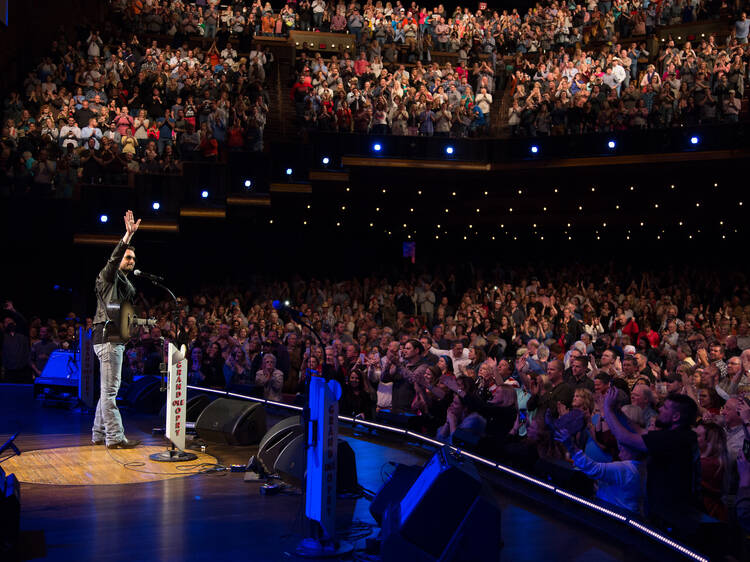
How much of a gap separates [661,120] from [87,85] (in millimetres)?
9990

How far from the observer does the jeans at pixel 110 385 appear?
683cm

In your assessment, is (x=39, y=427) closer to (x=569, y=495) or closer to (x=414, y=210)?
(x=569, y=495)

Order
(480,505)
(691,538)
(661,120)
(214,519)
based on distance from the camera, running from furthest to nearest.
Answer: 1. (661,120)
2. (214,519)
3. (691,538)
4. (480,505)

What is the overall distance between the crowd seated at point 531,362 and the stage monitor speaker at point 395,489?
78cm

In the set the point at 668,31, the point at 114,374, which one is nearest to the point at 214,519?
the point at 114,374

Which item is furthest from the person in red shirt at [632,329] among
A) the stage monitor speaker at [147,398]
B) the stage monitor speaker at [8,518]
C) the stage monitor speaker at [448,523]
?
the stage monitor speaker at [8,518]

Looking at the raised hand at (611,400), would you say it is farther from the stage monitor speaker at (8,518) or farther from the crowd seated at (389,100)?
the crowd seated at (389,100)

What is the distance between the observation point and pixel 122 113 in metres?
14.0

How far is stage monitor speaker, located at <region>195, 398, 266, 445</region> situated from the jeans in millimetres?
722

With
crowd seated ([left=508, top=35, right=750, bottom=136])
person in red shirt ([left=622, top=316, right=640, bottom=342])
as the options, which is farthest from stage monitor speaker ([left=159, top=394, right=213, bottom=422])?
crowd seated ([left=508, top=35, right=750, bottom=136])

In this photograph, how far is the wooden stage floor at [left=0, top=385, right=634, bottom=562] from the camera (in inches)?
172

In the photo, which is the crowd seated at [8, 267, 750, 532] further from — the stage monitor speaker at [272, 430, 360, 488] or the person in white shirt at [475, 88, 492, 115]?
the person in white shirt at [475, 88, 492, 115]

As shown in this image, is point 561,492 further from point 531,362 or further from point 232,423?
point 531,362

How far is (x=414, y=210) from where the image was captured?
16797 mm
